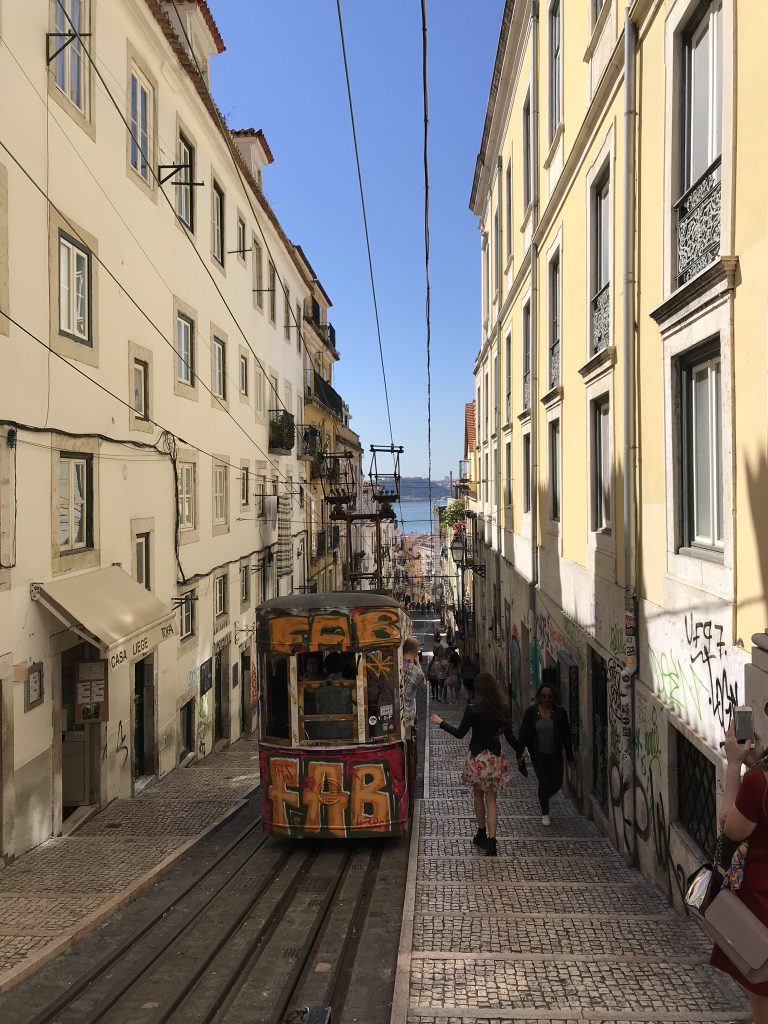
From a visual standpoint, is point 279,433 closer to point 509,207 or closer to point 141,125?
point 509,207

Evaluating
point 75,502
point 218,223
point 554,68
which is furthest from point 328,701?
point 218,223

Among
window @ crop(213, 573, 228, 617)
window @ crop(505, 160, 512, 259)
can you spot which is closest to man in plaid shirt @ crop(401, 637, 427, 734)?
window @ crop(213, 573, 228, 617)

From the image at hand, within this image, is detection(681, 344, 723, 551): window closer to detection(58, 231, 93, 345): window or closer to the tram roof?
the tram roof

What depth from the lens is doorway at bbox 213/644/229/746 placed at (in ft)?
58.6

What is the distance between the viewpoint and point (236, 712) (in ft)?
62.9

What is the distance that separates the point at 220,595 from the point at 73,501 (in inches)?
316

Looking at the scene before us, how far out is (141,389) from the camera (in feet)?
42.4

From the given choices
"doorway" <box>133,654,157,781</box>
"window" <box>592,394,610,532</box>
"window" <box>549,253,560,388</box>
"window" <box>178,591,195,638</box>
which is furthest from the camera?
"window" <box>178,591,195,638</box>

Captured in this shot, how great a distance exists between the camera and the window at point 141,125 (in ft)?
40.8

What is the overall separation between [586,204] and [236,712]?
1421 cm

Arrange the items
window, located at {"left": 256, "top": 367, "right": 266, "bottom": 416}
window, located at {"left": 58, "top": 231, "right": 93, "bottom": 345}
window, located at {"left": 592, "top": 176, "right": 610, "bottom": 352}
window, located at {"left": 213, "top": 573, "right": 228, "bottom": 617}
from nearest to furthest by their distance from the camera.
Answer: window, located at {"left": 592, "top": 176, "right": 610, "bottom": 352} < window, located at {"left": 58, "top": 231, "right": 93, "bottom": 345} < window, located at {"left": 213, "top": 573, "right": 228, "bottom": 617} < window, located at {"left": 256, "top": 367, "right": 266, "bottom": 416}

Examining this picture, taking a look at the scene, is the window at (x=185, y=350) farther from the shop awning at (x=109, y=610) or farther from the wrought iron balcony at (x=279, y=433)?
the wrought iron balcony at (x=279, y=433)

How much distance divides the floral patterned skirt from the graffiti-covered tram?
1120mm

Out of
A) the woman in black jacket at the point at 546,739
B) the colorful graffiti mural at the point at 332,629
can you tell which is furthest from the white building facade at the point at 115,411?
the woman in black jacket at the point at 546,739
